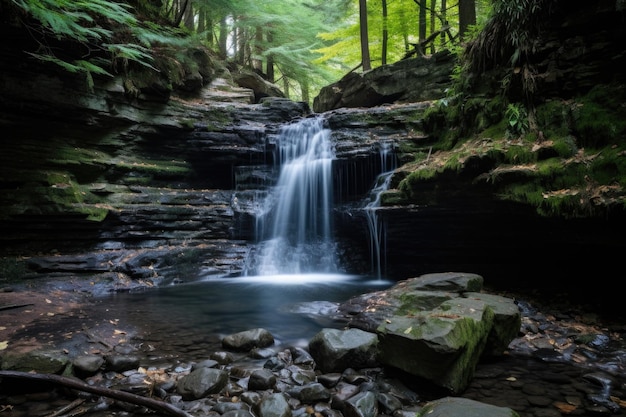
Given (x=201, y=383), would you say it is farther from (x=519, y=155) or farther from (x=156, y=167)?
(x=156, y=167)

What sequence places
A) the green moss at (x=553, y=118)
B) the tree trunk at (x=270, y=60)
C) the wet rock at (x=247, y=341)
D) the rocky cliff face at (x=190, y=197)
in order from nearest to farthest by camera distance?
the wet rock at (x=247, y=341), the green moss at (x=553, y=118), the rocky cliff face at (x=190, y=197), the tree trunk at (x=270, y=60)

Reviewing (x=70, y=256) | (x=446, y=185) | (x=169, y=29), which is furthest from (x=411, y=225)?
(x=169, y=29)

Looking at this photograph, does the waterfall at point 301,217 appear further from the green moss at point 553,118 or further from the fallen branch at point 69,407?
the fallen branch at point 69,407

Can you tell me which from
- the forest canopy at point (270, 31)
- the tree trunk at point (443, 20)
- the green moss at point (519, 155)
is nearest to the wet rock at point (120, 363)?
the forest canopy at point (270, 31)

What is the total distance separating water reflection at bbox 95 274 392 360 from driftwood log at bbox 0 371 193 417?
1.27 m

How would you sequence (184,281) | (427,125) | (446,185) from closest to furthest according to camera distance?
(446,185)
(184,281)
(427,125)

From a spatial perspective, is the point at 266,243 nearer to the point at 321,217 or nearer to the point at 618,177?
the point at 321,217

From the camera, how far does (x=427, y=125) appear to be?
405 inches

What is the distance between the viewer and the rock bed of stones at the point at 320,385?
3182 millimetres

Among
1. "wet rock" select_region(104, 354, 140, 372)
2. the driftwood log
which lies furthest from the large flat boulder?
"wet rock" select_region(104, 354, 140, 372)

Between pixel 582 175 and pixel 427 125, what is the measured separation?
529 cm

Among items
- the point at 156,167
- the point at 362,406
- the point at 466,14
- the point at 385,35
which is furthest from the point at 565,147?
the point at 385,35

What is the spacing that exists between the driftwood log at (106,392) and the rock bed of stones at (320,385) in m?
0.13

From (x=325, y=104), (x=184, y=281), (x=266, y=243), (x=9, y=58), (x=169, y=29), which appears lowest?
(x=184, y=281)
